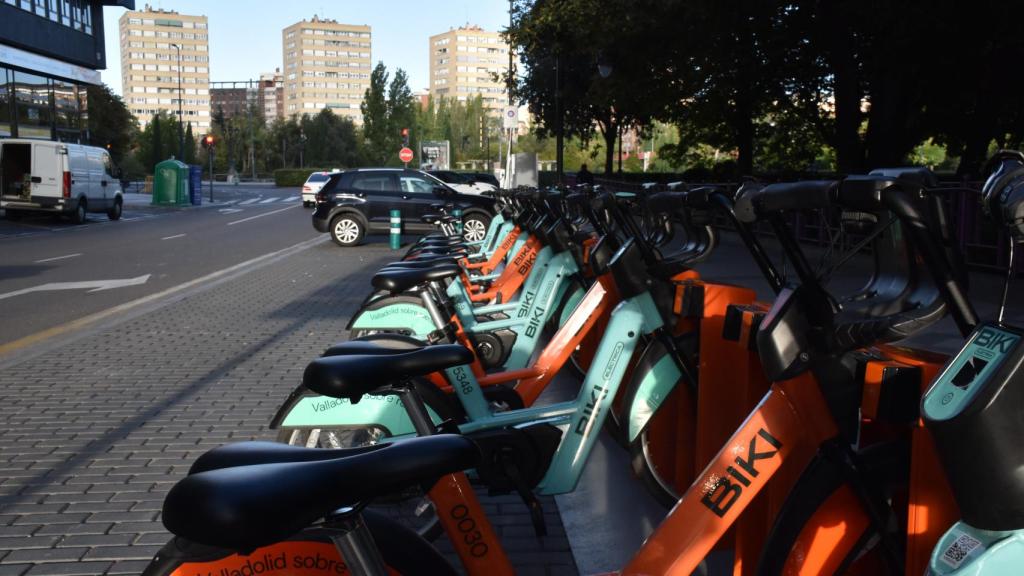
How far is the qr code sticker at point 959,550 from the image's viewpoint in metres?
1.52

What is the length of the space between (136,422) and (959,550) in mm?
5281

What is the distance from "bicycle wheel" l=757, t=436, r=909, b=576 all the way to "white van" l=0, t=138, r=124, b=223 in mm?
29932

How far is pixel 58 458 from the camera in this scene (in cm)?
527

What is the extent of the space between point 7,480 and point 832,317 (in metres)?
4.04

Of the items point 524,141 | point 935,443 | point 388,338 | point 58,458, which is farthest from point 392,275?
point 524,141

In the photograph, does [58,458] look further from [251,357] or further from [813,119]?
[813,119]

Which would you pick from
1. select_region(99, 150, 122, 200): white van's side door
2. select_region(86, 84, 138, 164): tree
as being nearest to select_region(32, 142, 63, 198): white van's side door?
select_region(99, 150, 122, 200): white van's side door

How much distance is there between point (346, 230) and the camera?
21.1m

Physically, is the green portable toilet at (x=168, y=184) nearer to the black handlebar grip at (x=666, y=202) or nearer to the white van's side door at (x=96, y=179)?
the white van's side door at (x=96, y=179)

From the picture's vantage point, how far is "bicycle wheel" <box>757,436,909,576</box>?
2398mm

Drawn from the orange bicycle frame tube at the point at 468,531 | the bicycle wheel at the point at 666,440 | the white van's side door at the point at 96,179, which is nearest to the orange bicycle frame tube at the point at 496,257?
the bicycle wheel at the point at 666,440

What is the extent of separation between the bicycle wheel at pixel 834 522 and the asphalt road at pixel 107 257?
24.9 feet

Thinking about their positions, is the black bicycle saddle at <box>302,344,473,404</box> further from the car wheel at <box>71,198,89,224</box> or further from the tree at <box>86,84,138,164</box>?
the tree at <box>86,84,138,164</box>

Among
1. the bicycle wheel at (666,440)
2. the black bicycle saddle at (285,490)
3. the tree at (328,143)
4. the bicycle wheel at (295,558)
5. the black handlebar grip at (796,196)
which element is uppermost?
the tree at (328,143)
